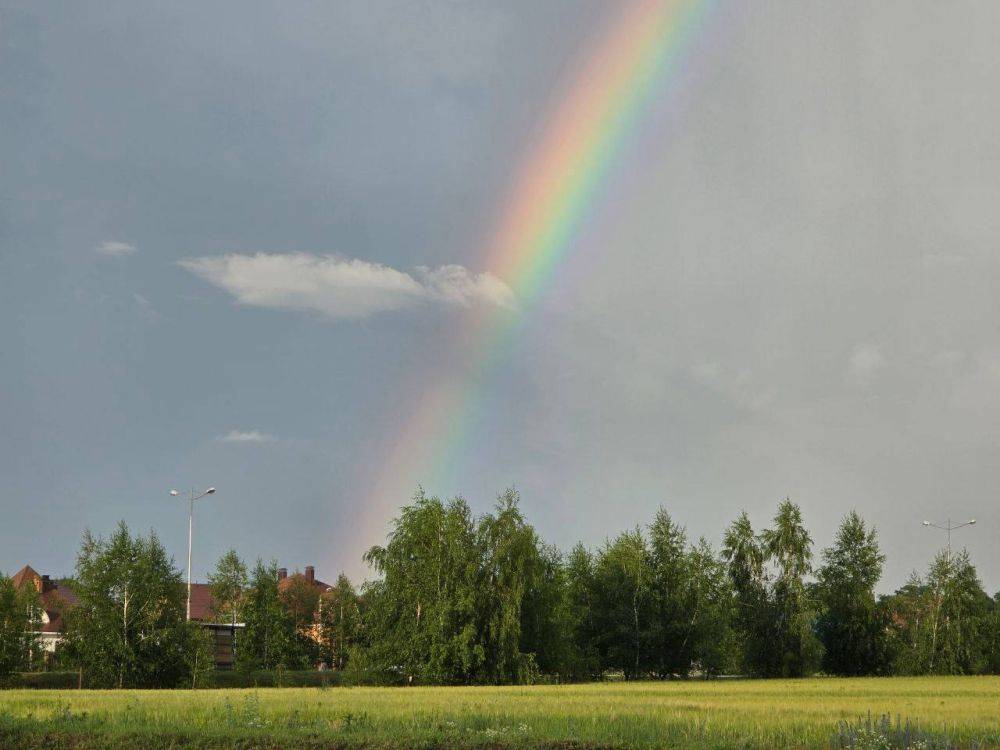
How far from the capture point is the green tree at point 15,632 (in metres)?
55.0

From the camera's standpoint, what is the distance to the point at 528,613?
70.5 meters

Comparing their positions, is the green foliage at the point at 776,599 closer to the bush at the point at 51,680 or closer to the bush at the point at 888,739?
the bush at the point at 51,680

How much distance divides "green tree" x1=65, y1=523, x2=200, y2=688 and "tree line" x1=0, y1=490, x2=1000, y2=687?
8 centimetres

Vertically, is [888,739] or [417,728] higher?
[888,739]

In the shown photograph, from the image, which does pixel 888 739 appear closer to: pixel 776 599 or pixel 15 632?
pixel 15 632

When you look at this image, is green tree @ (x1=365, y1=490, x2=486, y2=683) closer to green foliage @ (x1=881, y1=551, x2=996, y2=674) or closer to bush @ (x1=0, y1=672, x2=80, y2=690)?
bush @ (x1=0, y1=672, x2=80, y2=690)

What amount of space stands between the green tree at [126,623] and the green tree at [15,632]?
288cm

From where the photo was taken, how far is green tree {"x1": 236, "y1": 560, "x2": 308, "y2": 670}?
80625mm

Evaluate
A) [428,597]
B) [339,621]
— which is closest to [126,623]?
[428,597]

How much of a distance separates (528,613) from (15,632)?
1241 inches

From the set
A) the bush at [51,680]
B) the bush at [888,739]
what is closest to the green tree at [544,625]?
the bush at [51,680]

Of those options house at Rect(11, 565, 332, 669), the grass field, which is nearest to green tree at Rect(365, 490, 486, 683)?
Answer: house at Rect(11, 565, 332, 669)

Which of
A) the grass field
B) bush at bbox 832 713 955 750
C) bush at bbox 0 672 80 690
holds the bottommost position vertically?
bush at bbox 0 672 80 690

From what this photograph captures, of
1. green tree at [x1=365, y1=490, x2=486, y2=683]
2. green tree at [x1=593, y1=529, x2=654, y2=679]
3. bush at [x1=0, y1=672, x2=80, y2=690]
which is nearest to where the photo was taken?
bush at [x1=0, y1=672, x2=80, y2=690]
